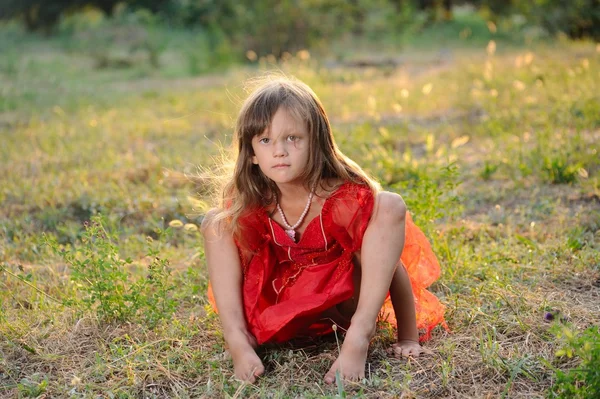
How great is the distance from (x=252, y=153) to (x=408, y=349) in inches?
33.9

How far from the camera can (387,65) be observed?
374 inches

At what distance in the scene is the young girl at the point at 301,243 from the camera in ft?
7.74

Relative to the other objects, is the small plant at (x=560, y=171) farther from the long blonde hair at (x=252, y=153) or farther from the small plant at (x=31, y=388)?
the small plant at (x=31, y=388)

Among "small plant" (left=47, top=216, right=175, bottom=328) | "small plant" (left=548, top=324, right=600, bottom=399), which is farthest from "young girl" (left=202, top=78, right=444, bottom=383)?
"small plant" (left=548, top=324, right=600, bottom=399)

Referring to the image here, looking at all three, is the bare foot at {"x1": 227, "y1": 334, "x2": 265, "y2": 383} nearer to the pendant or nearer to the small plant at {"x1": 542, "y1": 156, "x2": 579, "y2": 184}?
the pendant

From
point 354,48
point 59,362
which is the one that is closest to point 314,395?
point 59,362

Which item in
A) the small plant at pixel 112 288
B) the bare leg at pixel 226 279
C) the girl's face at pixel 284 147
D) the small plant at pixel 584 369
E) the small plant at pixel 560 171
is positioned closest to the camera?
the small plant at pixel 584 369

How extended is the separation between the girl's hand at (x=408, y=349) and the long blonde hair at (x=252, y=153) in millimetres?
538

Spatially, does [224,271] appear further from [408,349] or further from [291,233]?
[408,349]

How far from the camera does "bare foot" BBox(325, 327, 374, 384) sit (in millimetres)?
2273

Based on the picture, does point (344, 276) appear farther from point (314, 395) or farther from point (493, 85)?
point (493, 85)

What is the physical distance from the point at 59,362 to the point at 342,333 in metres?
1.00

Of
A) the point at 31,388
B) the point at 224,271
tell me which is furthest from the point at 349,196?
the point at 31,388

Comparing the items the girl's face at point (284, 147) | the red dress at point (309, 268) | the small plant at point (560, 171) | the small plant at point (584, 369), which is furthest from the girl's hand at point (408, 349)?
the small plant at point (560, 171)
